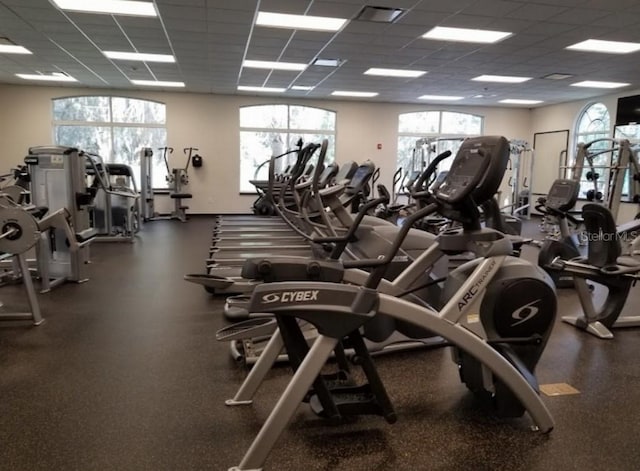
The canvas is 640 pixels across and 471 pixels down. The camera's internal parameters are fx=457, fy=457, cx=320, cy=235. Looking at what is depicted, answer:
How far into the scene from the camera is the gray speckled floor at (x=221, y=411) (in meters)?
2.00

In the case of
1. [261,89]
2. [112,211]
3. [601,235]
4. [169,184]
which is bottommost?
[112,211]

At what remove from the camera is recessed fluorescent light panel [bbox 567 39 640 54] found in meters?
6.40

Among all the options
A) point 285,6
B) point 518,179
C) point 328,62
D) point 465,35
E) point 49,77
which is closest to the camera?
point 285,6

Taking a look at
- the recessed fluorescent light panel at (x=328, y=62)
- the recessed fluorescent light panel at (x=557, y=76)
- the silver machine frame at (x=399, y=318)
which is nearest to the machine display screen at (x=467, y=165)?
the silver machine frame at (x=399, y=318)

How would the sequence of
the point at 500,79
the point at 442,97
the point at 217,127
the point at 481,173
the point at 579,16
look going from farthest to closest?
the point at 217,127
the point at 442,97
the point at 500,79
the point at 579,16
the point at 481,173

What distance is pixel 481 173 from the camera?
6.68 ft

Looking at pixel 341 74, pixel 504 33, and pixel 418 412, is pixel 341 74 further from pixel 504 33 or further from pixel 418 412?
pixel 418 412

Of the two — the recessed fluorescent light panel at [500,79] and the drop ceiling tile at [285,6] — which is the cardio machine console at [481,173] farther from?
the recessed fluorescent light panel at [500,79]

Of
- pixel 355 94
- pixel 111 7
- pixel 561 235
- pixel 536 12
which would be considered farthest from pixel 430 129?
pixel 111 7

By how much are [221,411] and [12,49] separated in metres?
7.72

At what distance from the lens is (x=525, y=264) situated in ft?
7.48

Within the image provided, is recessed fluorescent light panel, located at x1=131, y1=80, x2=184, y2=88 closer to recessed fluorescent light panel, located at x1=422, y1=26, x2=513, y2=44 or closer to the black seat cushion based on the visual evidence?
recessed fluorescent light panel, located at x1=422, y1=26, x2=513, y2=44

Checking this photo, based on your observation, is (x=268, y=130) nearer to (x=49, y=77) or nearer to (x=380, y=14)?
(x=49, y=77)

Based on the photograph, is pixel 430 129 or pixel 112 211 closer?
pixel 112 211
